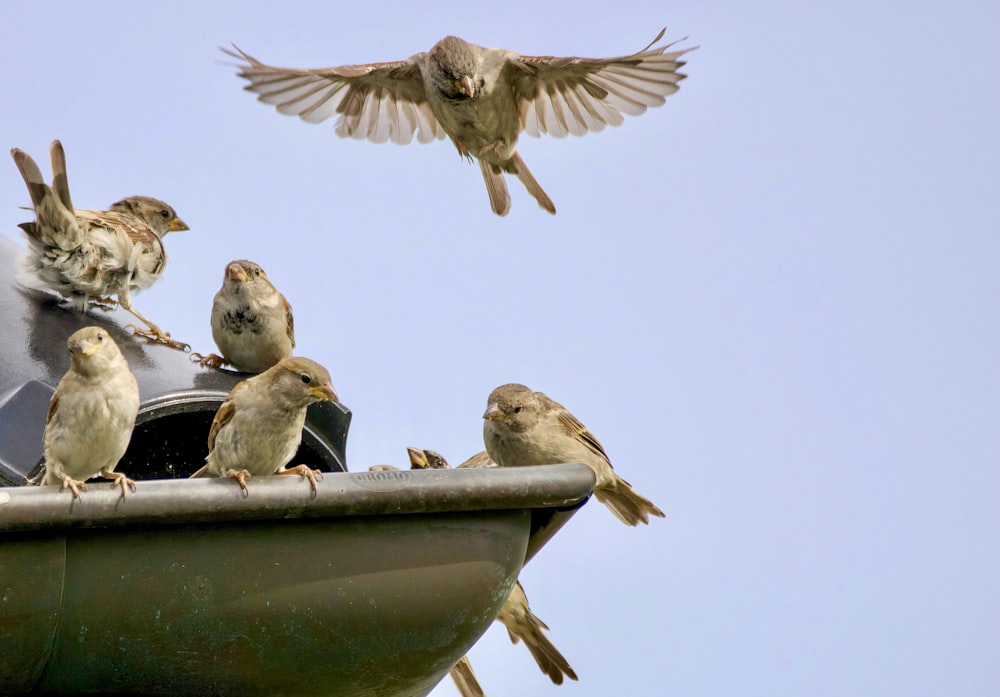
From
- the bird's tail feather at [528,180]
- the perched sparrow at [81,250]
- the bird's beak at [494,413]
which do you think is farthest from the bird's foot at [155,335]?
the bird's tail feather at [528,180]

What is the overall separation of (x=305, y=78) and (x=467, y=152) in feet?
2.88

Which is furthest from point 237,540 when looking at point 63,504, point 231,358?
point 231,358

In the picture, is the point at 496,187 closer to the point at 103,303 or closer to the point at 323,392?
the point at 103,303

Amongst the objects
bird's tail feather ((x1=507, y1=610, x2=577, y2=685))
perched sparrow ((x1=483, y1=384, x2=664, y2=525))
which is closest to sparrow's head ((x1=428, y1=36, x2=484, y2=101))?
perched sparrow ((x1=483, y1=384, x2=664, y2=525))

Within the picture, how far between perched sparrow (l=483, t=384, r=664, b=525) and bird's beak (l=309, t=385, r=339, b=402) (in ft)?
3.92

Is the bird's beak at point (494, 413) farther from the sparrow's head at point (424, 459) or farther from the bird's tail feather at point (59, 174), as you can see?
the bird's tail feather at point (59, 174)

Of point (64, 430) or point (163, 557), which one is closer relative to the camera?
point (163, 557)

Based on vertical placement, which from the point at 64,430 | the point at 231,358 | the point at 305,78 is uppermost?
the point at 305,78

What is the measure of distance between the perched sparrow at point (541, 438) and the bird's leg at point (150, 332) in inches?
46.5

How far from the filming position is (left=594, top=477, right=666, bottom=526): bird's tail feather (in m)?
5.24

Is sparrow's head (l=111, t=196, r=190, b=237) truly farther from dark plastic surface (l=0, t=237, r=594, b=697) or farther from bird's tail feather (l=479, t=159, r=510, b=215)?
dark plastic surface (l=0, t=237, r=594, b=697)

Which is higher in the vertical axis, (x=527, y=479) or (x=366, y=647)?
(x=527, y=479)

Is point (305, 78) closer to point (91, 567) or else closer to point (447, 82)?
point (447, 82)

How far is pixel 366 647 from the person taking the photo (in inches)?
134
